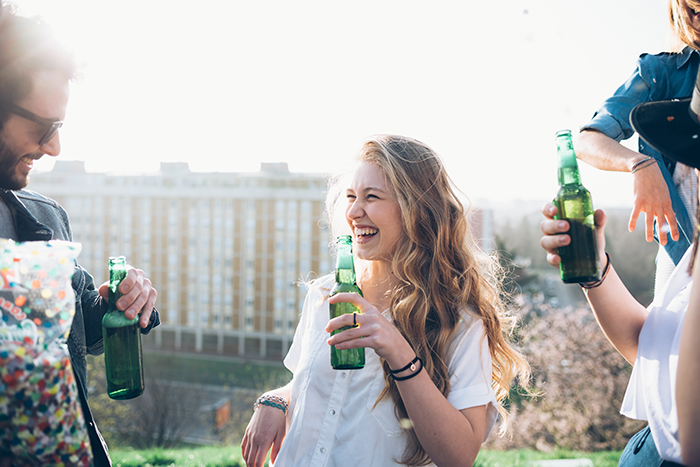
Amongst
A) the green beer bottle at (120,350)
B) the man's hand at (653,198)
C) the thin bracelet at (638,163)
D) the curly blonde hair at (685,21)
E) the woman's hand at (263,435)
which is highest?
the curly blonde hair at (685,21)

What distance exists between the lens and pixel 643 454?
1.54 metres

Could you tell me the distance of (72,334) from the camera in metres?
2.04

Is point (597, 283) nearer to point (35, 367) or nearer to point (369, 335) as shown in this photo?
point (369, 335)

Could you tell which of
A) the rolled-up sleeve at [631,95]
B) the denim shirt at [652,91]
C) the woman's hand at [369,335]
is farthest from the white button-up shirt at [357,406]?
the rolled-up sleeve at [631,95]

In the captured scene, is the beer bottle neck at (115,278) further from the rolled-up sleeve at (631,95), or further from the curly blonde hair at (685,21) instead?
the curly blonde hair at (685,21)

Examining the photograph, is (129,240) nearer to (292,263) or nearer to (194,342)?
(194,342)

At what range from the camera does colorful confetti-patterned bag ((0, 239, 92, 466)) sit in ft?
3.79

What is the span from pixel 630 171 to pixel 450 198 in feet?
2.59

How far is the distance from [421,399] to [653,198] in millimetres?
1149

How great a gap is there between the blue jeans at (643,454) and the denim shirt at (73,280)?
6.16ft

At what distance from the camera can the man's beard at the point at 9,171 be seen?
5.93 ft

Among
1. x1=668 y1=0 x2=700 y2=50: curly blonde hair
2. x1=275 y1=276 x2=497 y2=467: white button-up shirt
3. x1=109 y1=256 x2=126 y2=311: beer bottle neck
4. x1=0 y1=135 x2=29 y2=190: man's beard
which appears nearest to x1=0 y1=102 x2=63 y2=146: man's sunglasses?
x1=0 y1=135 x2=29 y2=190: man's beard

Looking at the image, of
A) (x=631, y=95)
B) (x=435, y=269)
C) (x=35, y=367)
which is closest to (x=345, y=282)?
(x=435, y=269)

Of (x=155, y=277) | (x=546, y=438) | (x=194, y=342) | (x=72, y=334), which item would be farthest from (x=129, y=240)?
(x=72, y=334)
